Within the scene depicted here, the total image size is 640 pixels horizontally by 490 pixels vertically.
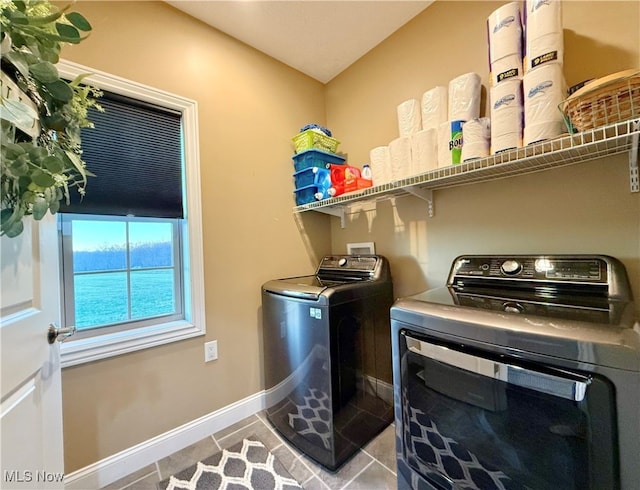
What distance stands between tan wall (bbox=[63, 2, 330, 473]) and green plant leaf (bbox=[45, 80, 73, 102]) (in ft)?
2.71

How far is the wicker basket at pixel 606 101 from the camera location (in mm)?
836

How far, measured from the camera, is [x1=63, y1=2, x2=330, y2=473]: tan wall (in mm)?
1356

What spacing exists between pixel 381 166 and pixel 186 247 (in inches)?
51.1

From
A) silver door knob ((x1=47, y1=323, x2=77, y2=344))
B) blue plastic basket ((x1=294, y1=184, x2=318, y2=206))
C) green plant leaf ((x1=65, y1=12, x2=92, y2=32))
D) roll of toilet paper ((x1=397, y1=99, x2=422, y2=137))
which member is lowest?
silver door knob ((x1=47, y1=323, x2=77, y2=344))

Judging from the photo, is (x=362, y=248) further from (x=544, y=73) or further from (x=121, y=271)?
(x=121, y=271)

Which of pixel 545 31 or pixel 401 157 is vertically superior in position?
pixel 545 31

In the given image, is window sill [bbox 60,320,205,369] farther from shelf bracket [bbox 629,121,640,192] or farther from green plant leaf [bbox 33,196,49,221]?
shelf bracket [bbox 629,121,640,192]

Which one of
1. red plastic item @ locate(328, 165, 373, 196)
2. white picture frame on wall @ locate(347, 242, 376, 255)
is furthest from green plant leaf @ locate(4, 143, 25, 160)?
white picture frame on wall @ locate(347, 242, 376, 255)

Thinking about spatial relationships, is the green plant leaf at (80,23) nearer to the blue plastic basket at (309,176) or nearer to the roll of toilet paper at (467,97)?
the blue plastic basket at (309,176)

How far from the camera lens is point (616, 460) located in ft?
2.14

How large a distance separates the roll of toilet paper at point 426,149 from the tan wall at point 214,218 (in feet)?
3.36

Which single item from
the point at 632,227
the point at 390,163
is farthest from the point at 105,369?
the point at 632,227

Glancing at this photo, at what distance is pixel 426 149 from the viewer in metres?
1.42

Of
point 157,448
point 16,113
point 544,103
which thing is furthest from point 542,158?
point 157,448
